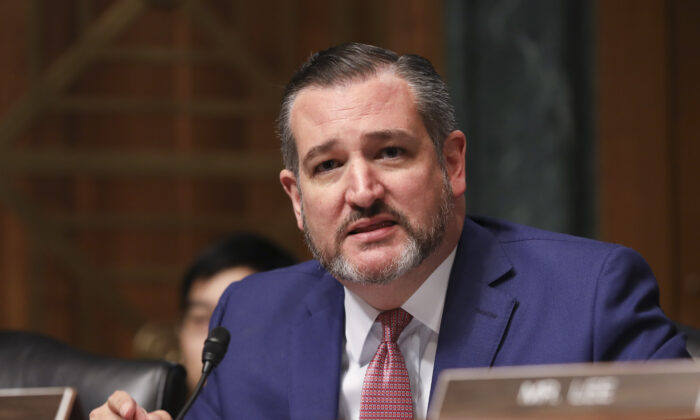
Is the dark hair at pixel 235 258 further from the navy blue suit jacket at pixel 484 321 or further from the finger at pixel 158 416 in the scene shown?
the finger at pixel 158 416

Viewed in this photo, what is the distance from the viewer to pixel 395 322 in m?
1.53

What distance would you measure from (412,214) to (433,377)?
0.29 m

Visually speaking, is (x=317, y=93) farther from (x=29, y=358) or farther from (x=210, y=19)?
(x=210, y=19)

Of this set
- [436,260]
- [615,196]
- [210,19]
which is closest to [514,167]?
[615,196]

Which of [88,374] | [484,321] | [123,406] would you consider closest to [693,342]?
[484,321]

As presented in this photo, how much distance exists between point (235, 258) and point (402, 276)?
1058mm

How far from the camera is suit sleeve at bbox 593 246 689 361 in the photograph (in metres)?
1.35

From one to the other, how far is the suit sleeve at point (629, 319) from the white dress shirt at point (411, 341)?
0.96 feet

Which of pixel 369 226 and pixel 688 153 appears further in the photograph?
pixel 688 153

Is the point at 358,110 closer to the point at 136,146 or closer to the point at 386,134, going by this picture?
the point at 386,134

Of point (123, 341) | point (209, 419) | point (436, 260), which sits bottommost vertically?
point (123, 341)

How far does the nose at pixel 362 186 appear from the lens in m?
1.42

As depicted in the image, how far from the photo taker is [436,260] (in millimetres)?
1576

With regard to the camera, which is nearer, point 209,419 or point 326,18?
point 209,419
